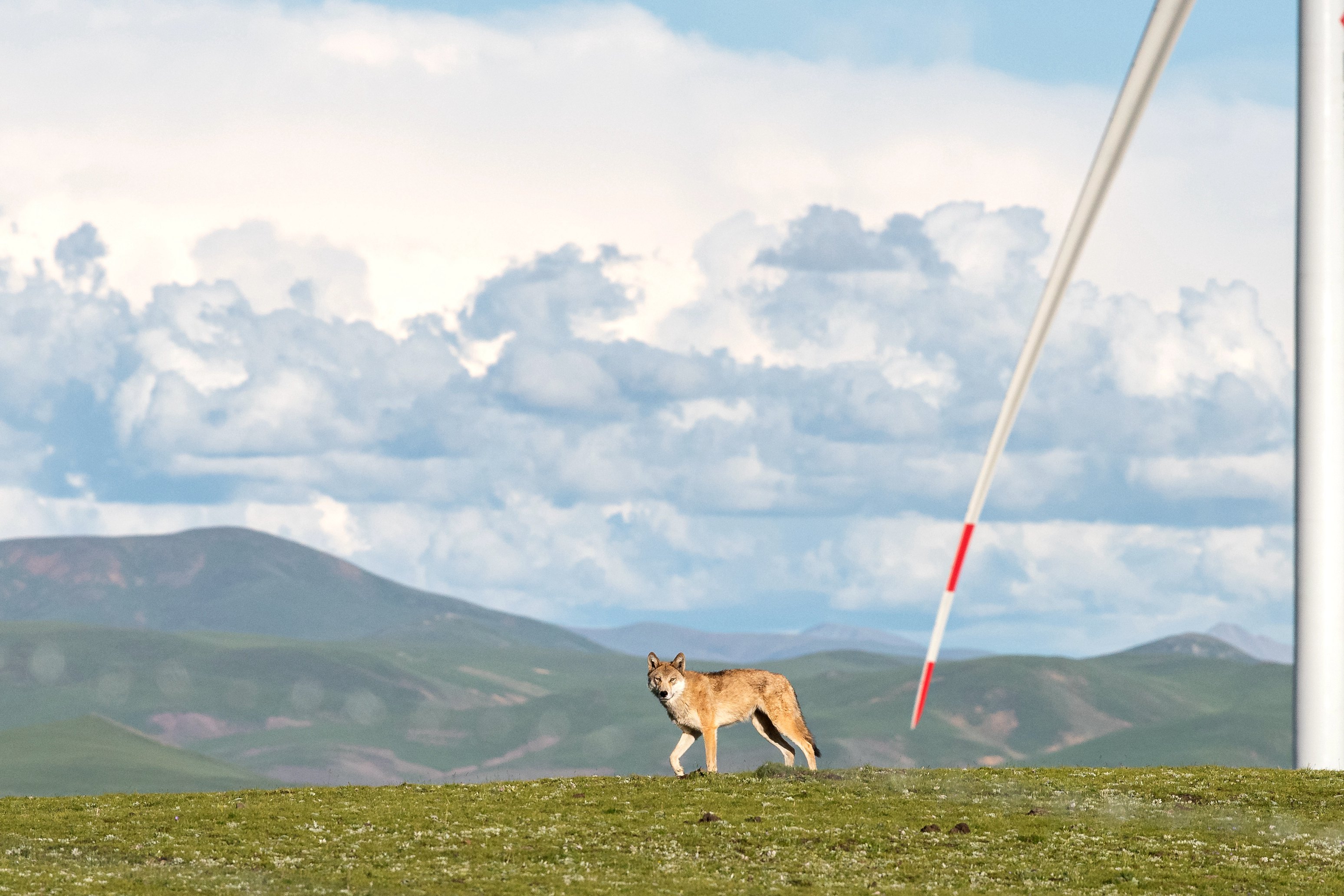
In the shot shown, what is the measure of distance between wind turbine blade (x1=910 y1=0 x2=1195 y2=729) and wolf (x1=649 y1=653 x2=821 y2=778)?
11.2 metres

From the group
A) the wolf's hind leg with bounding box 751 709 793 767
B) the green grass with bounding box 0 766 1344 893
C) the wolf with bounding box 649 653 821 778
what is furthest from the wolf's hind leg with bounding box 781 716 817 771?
the green grass with bounding box 0 766 1344 893

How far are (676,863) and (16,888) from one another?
12.1 meters

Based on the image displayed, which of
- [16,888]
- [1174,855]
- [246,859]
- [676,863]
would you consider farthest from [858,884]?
[16,888]

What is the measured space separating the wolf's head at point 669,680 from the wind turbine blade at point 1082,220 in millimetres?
11143

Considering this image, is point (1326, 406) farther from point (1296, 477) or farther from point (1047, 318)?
point (1047, 318)

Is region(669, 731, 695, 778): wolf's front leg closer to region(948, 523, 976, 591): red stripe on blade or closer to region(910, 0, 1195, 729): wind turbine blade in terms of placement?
region(910, 0, 1195, 729): wind turbine blade

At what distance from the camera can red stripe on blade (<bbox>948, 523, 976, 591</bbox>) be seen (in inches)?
872

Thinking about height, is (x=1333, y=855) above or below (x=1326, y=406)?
below

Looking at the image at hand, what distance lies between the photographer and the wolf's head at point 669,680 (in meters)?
36.4

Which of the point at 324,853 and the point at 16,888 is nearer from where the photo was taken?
the point at 16,888

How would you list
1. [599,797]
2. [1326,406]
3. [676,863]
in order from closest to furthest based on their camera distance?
[676,863] → [599,797] → [1326,406]

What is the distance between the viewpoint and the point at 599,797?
35.2 metres

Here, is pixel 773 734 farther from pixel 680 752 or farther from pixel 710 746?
pixel 680 752

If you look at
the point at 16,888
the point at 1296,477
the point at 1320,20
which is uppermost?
the point at 1320,20
